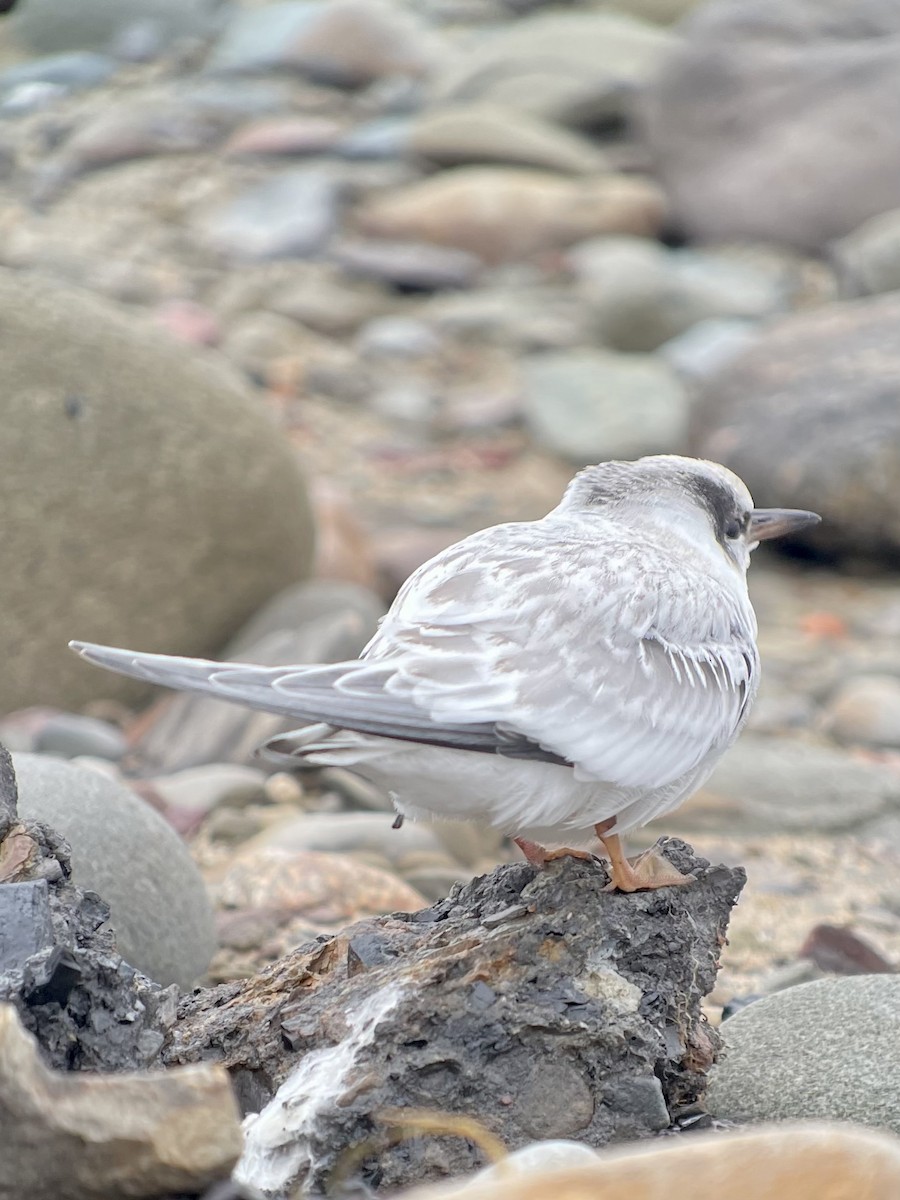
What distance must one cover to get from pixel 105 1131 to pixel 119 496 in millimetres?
4683

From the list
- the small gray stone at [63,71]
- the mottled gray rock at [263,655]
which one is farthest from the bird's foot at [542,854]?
the small gray stone at [63,71]

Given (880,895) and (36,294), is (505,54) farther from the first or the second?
(880,895)

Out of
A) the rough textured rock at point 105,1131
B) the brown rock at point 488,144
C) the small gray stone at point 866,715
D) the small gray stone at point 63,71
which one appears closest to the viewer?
the rough textured rock at point 105,1131

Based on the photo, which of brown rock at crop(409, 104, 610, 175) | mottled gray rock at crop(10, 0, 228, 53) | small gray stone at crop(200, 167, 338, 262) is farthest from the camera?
brown rock at crop(409, 104, 610, 175)

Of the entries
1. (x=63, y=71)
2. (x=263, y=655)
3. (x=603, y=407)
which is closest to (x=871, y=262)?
(x=603, y=407)

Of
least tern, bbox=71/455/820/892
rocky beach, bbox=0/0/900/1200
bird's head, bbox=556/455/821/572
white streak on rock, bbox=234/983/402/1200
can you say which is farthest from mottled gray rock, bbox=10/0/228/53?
white streak on rock, bbox=234/983/402/1200

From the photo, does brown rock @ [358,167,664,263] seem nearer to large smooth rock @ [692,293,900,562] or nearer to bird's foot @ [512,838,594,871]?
large smooth rock @ [692,293,900,562]

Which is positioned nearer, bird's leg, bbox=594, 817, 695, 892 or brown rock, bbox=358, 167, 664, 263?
bird's leg, bbox=594, 817, 695, 892

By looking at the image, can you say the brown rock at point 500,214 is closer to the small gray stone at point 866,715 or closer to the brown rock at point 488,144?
the brown rock at point 488,144

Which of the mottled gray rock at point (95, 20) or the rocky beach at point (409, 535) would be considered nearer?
the rocky beach at point (409, 535)

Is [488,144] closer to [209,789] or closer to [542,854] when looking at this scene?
[209,789]

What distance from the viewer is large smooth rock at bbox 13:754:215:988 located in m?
4.08

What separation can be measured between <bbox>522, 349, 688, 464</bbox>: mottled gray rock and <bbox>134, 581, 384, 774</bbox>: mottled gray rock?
3.21 meters

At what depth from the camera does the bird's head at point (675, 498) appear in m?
3.69
